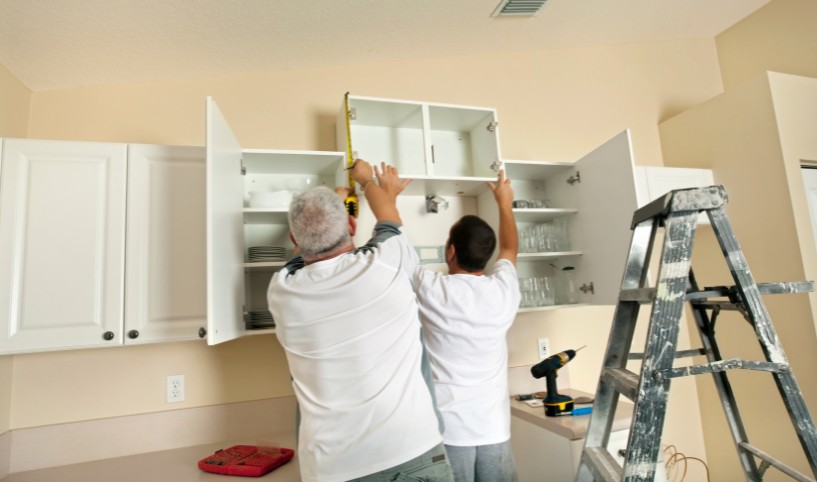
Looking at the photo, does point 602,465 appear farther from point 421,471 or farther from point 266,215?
point 266,215

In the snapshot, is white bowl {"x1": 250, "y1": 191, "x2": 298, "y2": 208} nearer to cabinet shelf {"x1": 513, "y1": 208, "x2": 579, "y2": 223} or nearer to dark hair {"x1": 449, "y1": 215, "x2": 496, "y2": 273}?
dark hair {"x1": 449, "y1": 215, "x2": 496, "y2": 273}

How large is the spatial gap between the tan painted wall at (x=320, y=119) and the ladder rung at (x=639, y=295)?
1.54 m

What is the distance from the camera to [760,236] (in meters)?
2.62

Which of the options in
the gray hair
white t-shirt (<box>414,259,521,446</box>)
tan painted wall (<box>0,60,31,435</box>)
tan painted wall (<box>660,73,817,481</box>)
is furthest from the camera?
tan painted wall (<box>660,73,817,481</box>)

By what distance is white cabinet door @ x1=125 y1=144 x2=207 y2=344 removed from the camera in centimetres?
183

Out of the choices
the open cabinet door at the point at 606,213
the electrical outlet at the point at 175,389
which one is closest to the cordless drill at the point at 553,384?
the open cabinet door at the point at 606,213

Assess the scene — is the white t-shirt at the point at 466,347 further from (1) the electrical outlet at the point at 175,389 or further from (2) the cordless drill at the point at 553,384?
(1) the electrical outlet at the point at 175,389

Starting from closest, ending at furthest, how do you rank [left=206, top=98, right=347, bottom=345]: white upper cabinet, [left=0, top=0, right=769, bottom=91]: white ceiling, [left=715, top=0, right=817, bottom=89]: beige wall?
[left=206, top=98, right=347, bottom=345]: white upper cabinet, [left=0, top=0, right=769, bottom=91]: white ceiling, [left=715, top=0, right=817, bottom=89]: beige wall

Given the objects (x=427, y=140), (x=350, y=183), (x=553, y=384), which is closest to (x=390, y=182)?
(x=350, y=183)

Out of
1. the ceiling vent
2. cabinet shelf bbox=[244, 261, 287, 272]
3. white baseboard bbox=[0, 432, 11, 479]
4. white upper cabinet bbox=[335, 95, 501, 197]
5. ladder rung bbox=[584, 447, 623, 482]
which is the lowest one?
white baseboard bbox=[0, 432, 11, 479]

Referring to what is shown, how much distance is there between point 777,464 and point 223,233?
5.52 feet

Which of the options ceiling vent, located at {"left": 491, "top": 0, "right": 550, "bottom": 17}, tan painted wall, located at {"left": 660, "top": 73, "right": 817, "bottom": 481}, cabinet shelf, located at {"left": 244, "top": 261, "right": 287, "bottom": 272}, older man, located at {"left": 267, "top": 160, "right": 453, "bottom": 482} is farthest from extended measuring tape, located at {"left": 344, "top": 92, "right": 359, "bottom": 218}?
tan painted wall, located at {"left": 660, "top": 73, "right": 817, "bottom": 481}

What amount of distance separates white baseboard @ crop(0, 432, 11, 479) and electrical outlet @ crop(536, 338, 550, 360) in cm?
253

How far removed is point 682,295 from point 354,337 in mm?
807
